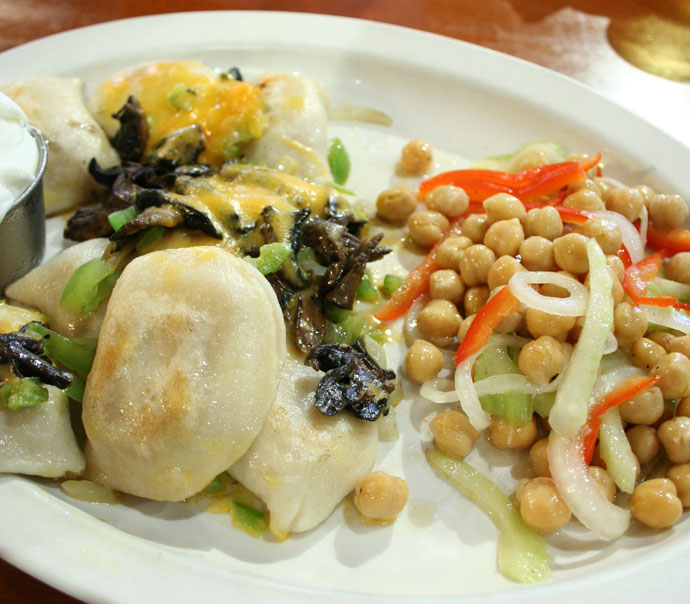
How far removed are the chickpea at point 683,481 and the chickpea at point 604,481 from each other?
24cm

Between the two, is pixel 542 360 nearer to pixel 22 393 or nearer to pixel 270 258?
pixel 270 258

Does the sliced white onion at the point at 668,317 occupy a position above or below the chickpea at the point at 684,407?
above

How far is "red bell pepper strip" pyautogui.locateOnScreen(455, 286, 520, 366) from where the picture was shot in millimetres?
2875

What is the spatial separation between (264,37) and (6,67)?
178 cm

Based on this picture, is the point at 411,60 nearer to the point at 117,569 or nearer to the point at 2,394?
the point at 2,394

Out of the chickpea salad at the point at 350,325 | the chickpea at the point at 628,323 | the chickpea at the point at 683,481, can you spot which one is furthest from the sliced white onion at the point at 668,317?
the chickpea at the point at 683,481

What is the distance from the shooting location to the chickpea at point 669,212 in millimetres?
3557

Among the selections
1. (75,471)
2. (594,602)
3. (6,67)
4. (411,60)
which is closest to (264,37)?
(411,60)

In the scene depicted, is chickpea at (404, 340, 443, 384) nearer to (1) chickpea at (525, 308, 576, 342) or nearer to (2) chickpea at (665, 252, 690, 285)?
(1) chickpea at (525, 308, 576, 342)

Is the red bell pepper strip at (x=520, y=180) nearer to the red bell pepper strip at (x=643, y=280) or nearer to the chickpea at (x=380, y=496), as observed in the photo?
the red bell pepper strip at (x=643, y=280)

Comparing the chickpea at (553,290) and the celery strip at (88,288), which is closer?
the celery strip at (88,288)

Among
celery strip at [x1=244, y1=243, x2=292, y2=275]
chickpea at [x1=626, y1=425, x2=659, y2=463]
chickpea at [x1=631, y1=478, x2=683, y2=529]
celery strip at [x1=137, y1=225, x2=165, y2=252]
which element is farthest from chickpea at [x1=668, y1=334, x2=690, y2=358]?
celery strip at [x1=137, y1=225, x2=165, y2=252]

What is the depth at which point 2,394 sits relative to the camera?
7.77ft

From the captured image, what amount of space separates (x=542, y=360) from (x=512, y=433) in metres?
0.34
